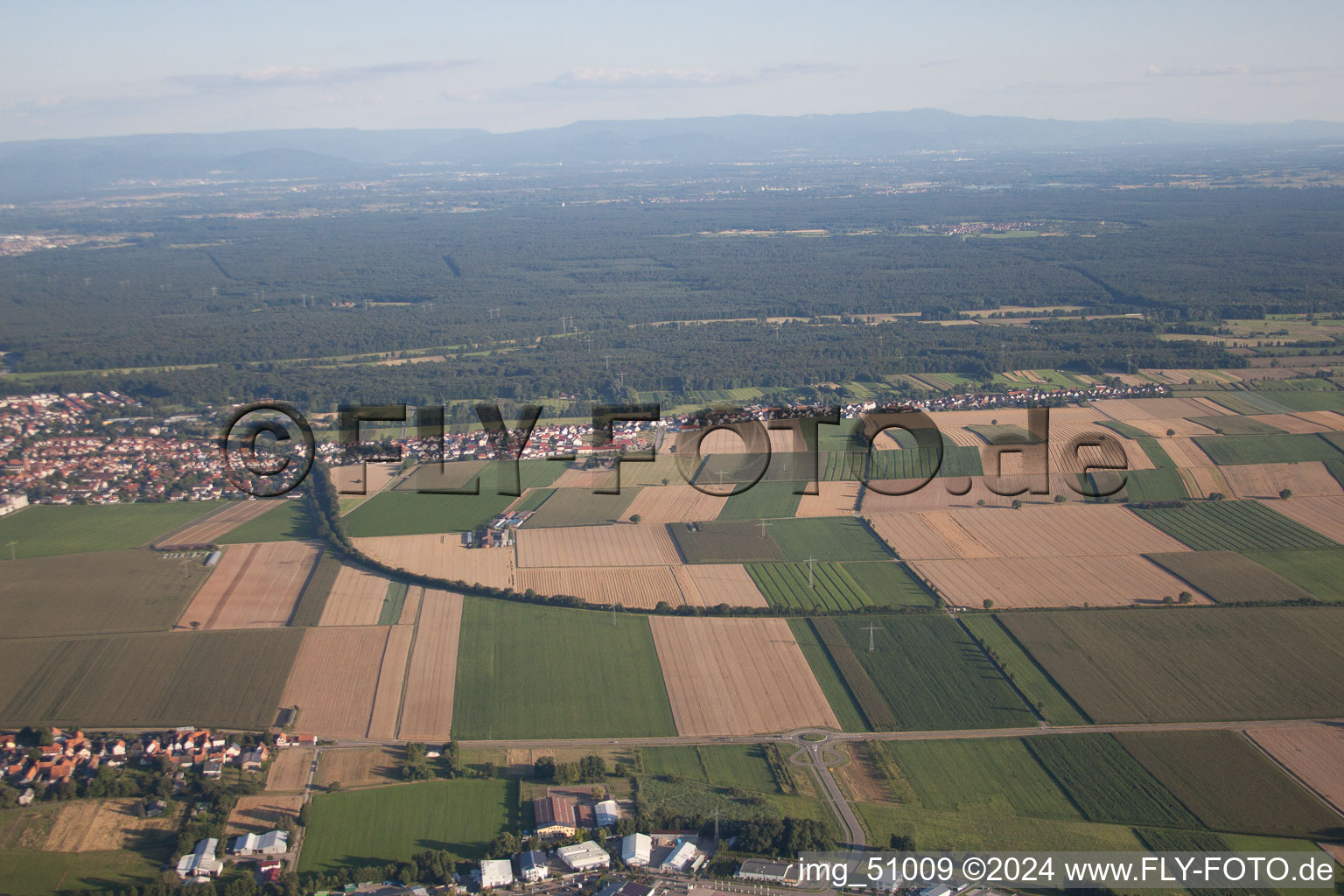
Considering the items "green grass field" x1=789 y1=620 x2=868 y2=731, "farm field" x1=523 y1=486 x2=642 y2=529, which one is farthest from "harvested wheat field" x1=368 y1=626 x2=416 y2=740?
"green grass field" x1=789 y1=620 x2=868 y2=731

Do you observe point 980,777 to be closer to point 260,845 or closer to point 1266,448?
point 260,845

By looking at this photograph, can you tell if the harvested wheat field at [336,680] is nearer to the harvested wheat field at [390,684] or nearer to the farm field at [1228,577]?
the harvested wheat field at [390,684]

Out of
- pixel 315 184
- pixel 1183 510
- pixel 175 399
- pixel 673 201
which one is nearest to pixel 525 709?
pixel 1183 510

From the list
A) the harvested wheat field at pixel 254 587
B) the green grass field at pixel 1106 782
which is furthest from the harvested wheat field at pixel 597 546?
the green grass field at pixel 1106 782

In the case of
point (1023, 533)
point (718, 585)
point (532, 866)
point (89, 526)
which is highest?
point (89, 526)

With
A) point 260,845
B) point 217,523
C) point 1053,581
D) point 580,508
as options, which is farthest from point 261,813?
point 1053,581
